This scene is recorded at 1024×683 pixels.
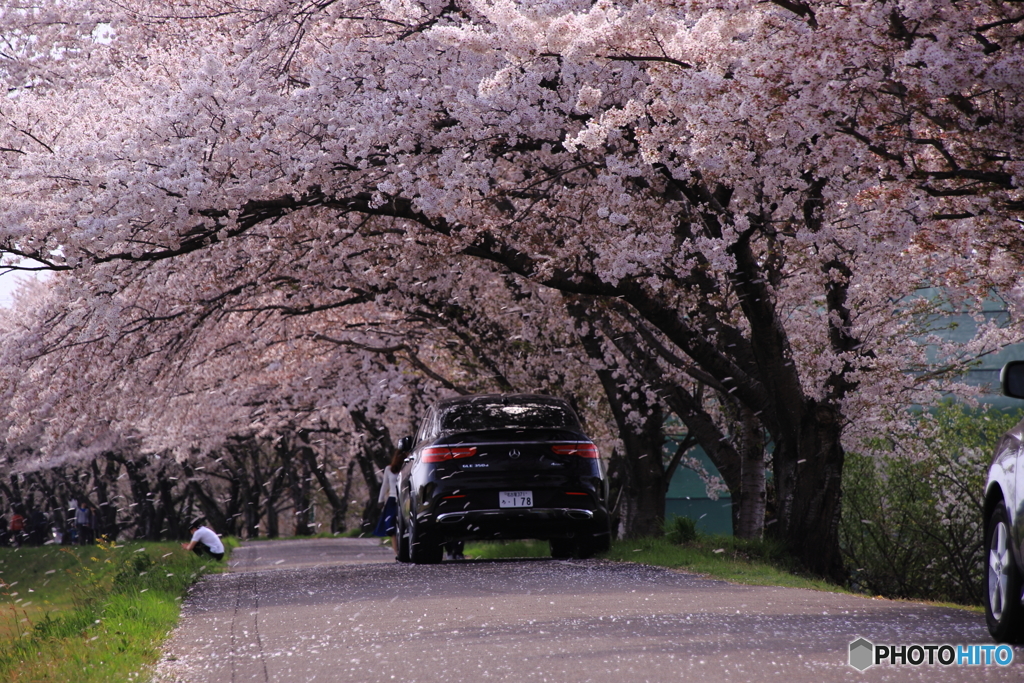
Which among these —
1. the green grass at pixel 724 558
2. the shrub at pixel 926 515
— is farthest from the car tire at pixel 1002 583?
the shrub at pixel 926 515

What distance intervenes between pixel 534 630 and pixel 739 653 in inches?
67.1

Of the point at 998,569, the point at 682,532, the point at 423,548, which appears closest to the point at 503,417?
the point at 423,548

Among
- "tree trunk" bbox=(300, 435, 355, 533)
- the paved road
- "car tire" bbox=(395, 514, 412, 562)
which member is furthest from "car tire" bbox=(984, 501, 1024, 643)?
"tree trunk" bbox=(300, 435, 355, 533)

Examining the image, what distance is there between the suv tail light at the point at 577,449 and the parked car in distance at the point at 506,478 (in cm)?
1

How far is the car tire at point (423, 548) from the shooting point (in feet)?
49.1

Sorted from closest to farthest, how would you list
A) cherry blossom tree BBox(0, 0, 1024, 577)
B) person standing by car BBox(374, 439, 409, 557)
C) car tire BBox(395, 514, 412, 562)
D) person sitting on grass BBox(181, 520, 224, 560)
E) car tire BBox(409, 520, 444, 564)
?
1. cherry blossom tree BBox(0, 0, 1024, 577)
2. car tire BBox(409, 520, 444, 564)
3. car tire BBox(395, 514, 412, 562)
4. person standing by car BBox(374, 439, 409, 557)
5. person sitting on grass BBox(181, 520, 224, 560)

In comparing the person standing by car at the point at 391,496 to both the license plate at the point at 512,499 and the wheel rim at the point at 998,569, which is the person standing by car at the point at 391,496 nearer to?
the license plate at the point at 512,499

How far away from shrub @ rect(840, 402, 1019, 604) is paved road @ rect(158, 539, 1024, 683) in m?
18.6

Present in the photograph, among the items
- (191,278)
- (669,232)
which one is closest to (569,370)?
(191,278)

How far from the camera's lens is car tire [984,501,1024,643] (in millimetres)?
6996

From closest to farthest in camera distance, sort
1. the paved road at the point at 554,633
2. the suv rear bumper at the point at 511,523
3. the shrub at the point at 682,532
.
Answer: the paved road at the point at 554,633
the suv rear bumper at the point at 511,523
the shrub at the point at 682,532

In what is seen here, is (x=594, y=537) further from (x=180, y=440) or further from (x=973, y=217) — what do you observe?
(x=180, y=440)

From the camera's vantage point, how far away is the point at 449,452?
1414cm

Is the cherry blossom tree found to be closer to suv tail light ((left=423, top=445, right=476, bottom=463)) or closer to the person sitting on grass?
suv tail light ((left=423, top=445, right=476, bottom=463))
